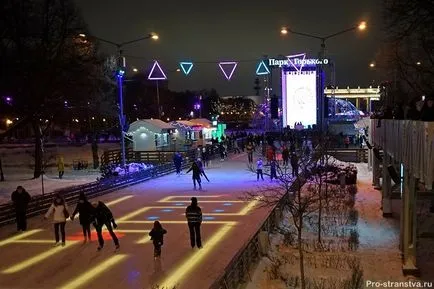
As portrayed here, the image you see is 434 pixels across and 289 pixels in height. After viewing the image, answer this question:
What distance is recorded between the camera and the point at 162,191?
92.8 ft

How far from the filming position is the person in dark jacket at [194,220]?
1464 cm

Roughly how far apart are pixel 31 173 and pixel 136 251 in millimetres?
28709

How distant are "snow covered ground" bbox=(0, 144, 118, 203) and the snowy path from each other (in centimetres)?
716

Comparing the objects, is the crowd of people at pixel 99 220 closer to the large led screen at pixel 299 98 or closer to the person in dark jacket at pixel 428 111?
the person in dark jacket at pixel 428 111

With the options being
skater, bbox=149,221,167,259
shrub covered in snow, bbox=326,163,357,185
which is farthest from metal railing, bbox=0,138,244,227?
shrub covered in snow, bbox=326,163,357,185

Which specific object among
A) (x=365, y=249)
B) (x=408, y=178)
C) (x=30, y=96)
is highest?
(x=30, y=96)

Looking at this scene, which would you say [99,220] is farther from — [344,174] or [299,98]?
[299,98]

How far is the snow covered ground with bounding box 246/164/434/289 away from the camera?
1235cm

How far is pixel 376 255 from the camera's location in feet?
47.5

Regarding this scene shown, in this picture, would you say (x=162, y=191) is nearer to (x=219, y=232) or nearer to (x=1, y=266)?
(x=219, y=232)

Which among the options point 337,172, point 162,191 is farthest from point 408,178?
point 162,191

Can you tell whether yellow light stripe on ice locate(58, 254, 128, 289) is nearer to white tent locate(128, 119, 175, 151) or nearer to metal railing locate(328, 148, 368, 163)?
metal railing locate(328, 148, 368, 163)

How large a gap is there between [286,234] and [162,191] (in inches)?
516

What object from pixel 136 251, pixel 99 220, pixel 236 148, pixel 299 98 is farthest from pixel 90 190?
pixel 299 98
